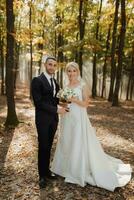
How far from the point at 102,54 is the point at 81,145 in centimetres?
2425

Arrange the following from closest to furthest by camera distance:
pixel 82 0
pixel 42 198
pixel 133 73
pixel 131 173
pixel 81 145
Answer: pixel 42 198, pixel 81 145, pixel 131 173, pixel 82 0, pixel 133 73

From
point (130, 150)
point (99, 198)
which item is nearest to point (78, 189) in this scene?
point (99, 198)

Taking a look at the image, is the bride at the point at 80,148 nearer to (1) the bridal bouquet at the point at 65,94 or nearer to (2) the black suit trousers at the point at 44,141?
(1) the bridal bouquet at the point at 65,94

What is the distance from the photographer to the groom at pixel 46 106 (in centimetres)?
581

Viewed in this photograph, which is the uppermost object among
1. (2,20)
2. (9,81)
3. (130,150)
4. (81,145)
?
(2,20)

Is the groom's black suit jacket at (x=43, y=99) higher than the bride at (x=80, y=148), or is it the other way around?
the groom's black suit jacket at (x=43, y=99)

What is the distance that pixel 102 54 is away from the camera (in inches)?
1176

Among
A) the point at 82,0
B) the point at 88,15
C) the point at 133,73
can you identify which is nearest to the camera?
the point at 82,0

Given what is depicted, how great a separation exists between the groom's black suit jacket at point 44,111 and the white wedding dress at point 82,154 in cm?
43

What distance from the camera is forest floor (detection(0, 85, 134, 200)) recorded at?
591 cm

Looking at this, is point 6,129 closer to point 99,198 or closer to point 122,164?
point 122,164

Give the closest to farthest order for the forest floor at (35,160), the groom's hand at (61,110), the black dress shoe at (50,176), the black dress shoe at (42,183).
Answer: the forest floor at (35,160) < the groom's hand at (61,110) < the black dress shoe at (42,183) < the black dress shoe at (50,176)

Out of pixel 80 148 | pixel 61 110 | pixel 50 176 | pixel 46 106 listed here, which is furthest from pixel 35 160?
pixel 46 106

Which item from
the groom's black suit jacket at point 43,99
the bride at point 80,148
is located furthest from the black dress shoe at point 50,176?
the groom's black suit jacket at point 43,99
